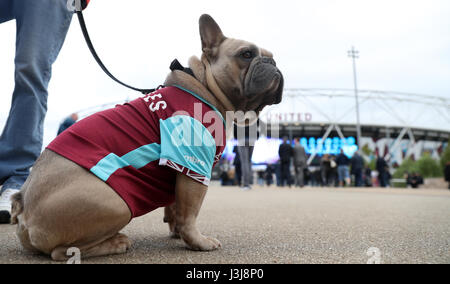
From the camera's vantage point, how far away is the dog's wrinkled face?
1.99 metres

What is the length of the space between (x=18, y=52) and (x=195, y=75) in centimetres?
131

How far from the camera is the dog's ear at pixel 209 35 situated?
2133mm

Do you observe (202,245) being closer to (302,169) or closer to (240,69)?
(240,69)

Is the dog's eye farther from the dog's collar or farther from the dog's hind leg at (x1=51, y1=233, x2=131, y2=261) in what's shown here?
the dog's hind leg at (x1=51, y1=233, x2=131, y2=261)

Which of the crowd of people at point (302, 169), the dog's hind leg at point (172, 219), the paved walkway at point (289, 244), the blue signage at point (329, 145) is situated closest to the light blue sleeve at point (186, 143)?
the paved walkway at point (289, 244)

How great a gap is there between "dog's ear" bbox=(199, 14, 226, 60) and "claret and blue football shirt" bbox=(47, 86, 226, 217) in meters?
0.44

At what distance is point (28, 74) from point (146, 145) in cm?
130

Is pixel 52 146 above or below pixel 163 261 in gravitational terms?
above

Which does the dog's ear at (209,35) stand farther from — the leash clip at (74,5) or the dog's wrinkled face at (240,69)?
the leash clip at (74,5)

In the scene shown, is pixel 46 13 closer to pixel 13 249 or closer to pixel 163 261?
pixel 13 249

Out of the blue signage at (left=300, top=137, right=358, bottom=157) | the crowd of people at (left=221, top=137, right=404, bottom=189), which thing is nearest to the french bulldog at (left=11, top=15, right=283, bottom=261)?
the crowd of people at (left=221, top=137, right=404, bottom=189)

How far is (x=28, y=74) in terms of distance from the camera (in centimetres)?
236

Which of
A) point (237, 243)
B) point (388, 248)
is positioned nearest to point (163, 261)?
point (237, 243)
